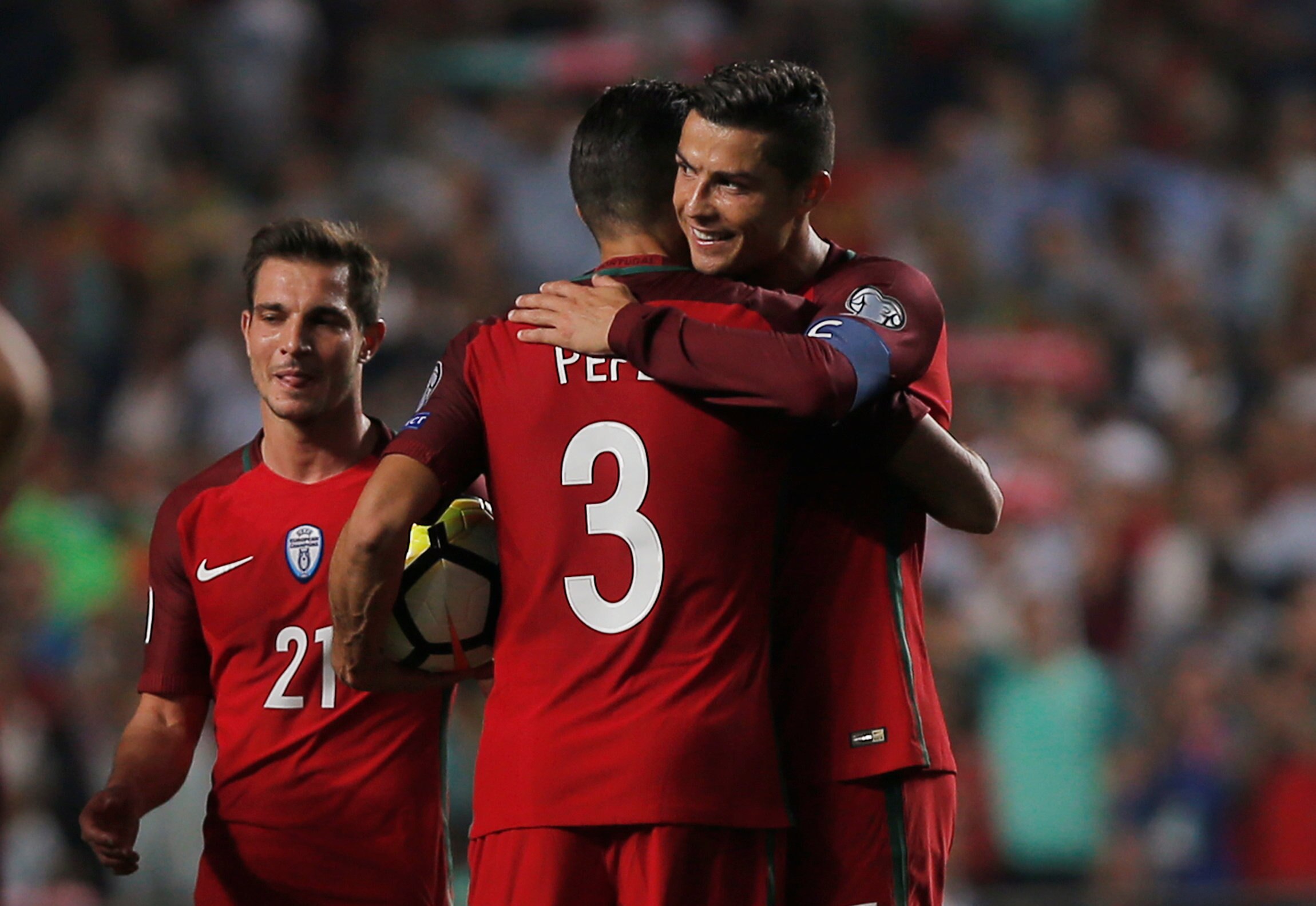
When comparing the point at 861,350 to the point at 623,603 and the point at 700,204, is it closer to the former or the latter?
the point at 700,204

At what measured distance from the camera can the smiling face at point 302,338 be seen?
12.5 feet

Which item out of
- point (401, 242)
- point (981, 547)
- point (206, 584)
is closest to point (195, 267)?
point (401, 242)

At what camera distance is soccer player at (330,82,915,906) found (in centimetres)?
307

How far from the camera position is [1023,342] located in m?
9.42

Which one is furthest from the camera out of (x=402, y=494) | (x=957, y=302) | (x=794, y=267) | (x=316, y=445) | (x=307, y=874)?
(x=957, y=302)

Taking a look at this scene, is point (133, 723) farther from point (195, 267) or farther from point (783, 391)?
point (195, 267)

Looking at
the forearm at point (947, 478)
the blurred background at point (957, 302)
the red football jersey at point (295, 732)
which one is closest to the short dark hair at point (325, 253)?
the red football jersey at point (295, 732)

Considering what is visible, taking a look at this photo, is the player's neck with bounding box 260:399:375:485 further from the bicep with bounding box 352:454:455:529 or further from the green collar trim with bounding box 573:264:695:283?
the green collar trim with bounding box 573:264:695:283

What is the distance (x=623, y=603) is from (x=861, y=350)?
58 cm

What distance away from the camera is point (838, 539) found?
3.35 meters

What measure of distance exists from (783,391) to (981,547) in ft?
17.9

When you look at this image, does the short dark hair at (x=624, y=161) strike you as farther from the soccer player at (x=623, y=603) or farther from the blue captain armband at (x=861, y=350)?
the blue captain armband at (x=861, y=350)

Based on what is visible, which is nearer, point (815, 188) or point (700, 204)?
point (700, 204)

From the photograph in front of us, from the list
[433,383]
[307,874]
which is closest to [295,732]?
[307,874]
